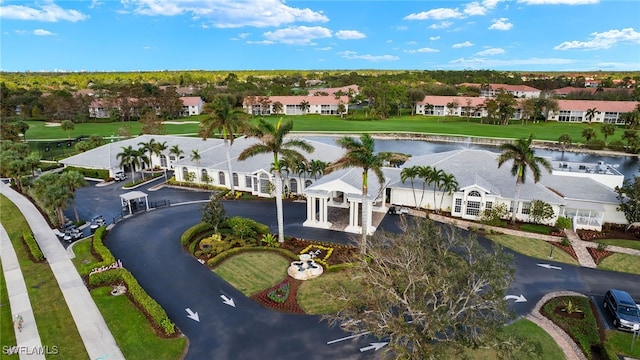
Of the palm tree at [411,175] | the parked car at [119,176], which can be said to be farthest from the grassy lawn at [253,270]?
the parked car at [119,176]

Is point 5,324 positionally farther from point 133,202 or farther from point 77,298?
point 133,202

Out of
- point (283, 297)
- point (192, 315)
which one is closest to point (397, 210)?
point (283, 297)

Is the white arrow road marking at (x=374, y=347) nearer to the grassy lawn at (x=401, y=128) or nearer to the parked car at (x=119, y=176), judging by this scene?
the parked car at (x=119, y=176)

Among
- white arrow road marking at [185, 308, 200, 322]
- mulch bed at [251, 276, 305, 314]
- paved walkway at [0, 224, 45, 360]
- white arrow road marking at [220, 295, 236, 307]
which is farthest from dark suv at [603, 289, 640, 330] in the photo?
paved walkway at [0, 224, 45, 360]

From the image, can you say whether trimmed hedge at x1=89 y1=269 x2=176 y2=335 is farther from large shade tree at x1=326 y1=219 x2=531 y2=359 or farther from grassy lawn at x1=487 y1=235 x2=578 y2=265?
grassy lawn at x1=487 y1=235 x2=578 y2=265

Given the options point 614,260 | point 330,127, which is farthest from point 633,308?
point 330,127

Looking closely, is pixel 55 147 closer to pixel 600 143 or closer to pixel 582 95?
pixel 600 143
